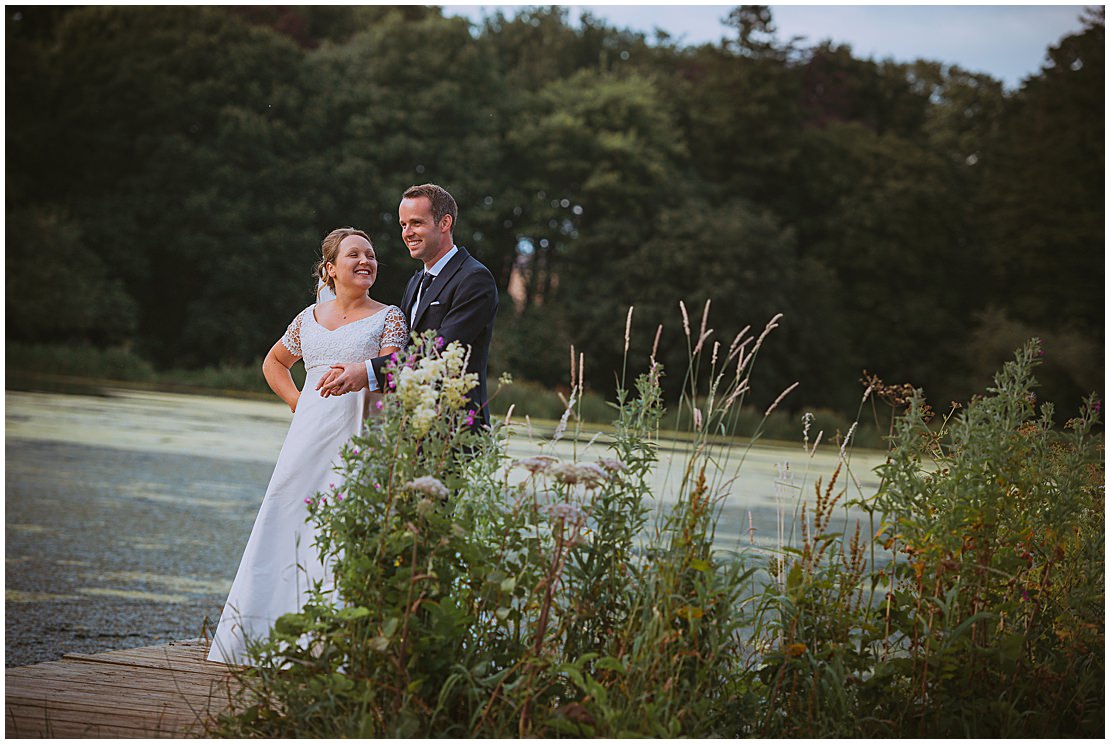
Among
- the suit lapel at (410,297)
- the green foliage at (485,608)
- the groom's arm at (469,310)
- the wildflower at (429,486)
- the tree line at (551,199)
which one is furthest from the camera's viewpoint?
the tree line at (551,199)

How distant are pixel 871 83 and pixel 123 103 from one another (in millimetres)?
20985

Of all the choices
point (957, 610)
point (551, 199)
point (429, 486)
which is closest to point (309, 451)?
point (429, 486)

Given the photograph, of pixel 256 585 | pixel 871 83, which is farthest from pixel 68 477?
pixel 871 83

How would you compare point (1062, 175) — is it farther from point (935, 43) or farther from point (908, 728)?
point (908, 728)

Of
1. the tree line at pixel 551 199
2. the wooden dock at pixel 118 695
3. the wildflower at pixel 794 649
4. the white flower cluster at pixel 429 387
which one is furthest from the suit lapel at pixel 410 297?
the tree line at pixel 551 199

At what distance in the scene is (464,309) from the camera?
12.3 ft

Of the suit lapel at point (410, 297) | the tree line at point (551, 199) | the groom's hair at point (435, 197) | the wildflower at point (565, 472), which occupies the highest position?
the tree line at point (551, 199)

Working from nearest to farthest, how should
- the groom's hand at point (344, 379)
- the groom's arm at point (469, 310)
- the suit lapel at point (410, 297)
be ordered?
1. the groom's hand at point (344, 379)
2. the groom's arm at point (469, 310)
3. the suit lapel at point (410, 297)

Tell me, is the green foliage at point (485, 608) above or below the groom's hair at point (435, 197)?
below

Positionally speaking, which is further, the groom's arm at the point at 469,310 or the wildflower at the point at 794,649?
the groom's arm at the point at 469,310

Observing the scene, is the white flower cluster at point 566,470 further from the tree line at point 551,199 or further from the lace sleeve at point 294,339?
the tree line at point 551,199

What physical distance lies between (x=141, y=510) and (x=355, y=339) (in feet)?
25.8

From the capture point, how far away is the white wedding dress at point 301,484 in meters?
3.77

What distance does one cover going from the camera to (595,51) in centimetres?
3631
